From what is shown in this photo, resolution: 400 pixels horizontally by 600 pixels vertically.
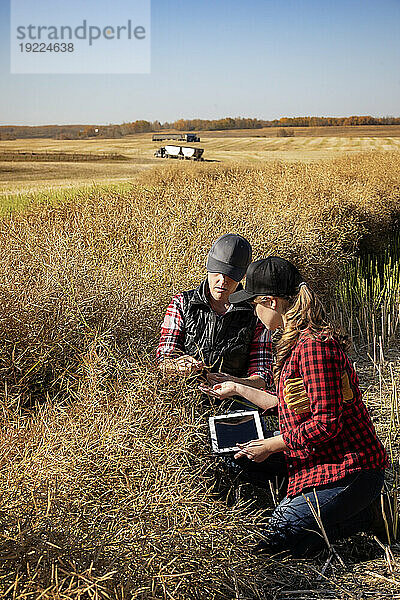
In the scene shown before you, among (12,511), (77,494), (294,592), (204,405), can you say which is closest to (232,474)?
(204,405)

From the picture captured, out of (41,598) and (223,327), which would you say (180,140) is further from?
(41,598)

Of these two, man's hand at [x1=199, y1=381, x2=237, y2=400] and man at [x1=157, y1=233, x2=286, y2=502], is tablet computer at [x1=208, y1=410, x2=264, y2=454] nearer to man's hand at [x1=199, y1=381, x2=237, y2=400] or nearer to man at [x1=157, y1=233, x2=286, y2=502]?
man's hand at [x1=199, y1=381, x2=237, y2=400]

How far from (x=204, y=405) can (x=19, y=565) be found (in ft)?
4.57

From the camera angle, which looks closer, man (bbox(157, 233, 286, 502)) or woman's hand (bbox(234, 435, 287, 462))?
woman's hand (bbox(234, 435, 287, 462))

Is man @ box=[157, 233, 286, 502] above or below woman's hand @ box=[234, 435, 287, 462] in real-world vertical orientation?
above

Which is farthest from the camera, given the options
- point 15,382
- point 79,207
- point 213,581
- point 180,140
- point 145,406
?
point 180,140

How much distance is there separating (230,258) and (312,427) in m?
1.03

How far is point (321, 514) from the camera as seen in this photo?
236 cm

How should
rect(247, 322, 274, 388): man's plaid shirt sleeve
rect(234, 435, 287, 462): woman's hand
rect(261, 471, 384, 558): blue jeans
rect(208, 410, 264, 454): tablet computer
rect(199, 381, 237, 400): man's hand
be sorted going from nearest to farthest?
rect(261, 471, 384, 558): blue jeans < rect(234, 435, 287, 462): woman's hand < rect(208, 410, 264, 454): tablet computer < rect(199, 381, 237, 400): man's hand < rect(247, 322, 274, 388): man's plaid shirt sleeve

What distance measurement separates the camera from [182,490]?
2186 millimetres

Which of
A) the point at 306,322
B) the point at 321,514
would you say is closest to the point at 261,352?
the point at 306,322

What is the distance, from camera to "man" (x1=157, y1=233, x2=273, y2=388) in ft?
9.88

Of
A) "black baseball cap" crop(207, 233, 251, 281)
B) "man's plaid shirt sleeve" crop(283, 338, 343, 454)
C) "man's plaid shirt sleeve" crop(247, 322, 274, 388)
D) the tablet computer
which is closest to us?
"man's plaid shirt sleeve" crop(283, 338, 343, 454)

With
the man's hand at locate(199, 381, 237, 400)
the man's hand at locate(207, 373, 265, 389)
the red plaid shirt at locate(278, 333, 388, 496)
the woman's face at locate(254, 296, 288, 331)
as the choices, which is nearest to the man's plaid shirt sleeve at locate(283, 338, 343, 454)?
the red plaid shirt at locate(278, 333, 388, 496)
